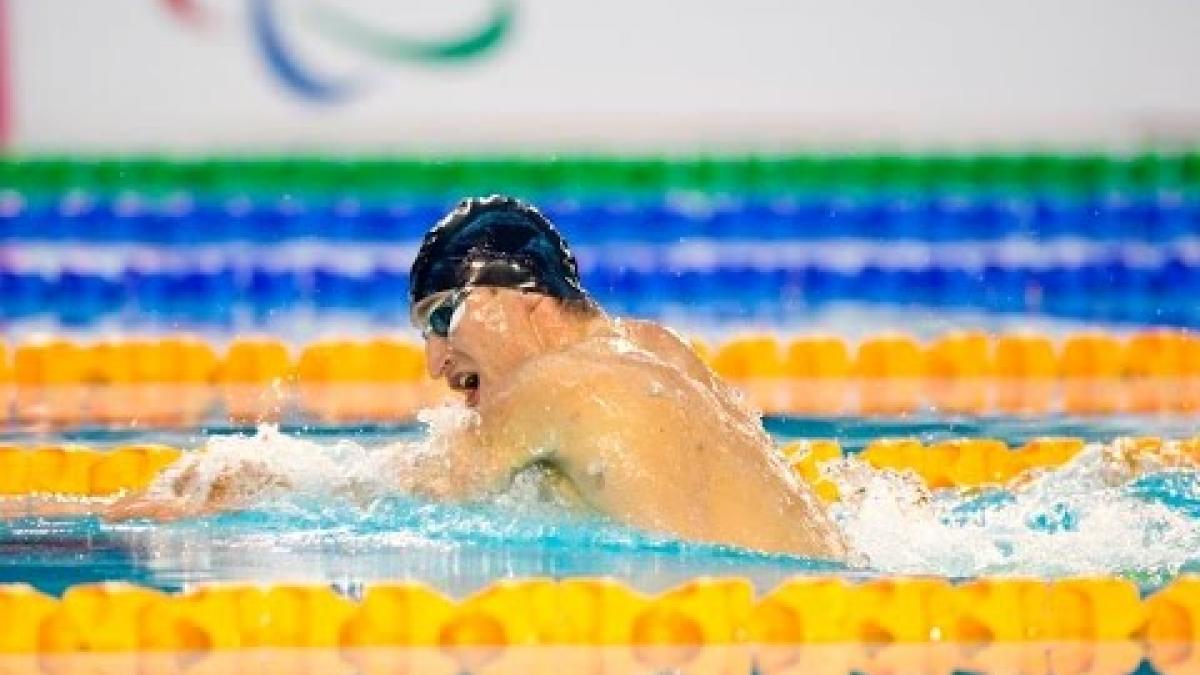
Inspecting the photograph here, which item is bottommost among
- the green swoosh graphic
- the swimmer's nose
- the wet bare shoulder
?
the wet bare shoulder

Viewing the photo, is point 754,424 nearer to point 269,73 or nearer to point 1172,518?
point 1172,518

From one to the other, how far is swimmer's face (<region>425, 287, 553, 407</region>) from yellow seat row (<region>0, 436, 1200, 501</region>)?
110 centimetres

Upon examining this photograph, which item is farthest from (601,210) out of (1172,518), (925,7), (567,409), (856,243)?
(567,409)

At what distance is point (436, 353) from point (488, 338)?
10 centimetres

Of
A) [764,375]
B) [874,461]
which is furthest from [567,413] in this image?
[764,375]

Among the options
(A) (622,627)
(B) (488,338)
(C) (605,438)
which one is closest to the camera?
(A) (622,627)

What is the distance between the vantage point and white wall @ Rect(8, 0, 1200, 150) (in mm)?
9359

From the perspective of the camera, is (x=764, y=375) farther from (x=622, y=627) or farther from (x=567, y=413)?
(x=622, y=627)

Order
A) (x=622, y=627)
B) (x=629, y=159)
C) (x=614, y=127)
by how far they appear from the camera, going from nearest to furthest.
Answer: (x=622, y=627), (x=629, y=159), (x=614, y=127)

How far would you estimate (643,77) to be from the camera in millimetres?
9695

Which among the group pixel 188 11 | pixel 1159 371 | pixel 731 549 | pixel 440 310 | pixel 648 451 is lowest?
pixel 731 549

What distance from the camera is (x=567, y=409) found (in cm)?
318

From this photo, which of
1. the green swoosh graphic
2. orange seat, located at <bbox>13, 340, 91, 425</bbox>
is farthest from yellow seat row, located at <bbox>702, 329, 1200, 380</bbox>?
the green swoosh graphic

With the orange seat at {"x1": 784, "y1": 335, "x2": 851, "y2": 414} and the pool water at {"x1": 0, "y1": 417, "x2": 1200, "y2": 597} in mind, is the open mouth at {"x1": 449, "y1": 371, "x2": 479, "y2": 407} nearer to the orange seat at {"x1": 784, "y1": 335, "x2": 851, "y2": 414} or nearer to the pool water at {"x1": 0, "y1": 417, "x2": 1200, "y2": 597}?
the pool water at {"x1": 0, "y1": 417, "x2": 1200, "y2": 597}
